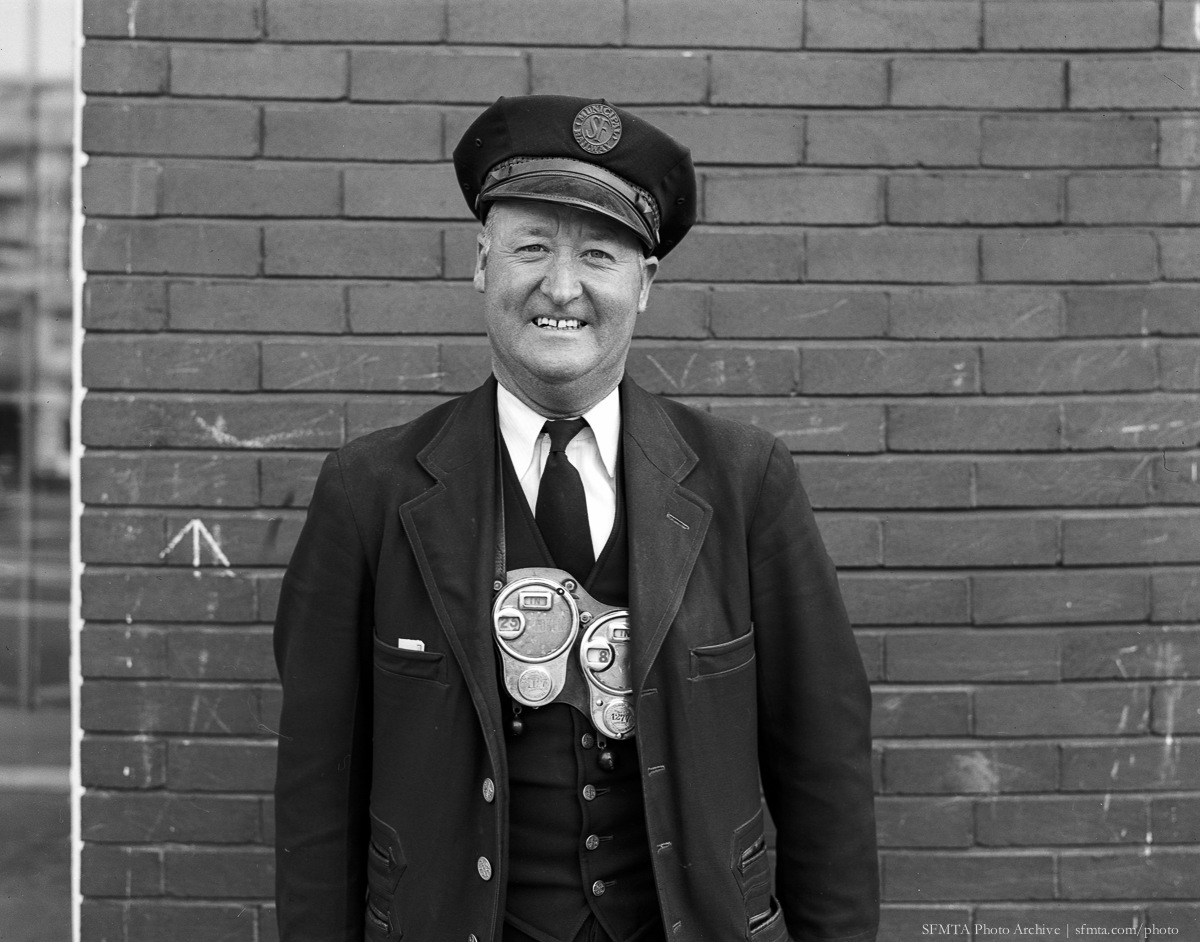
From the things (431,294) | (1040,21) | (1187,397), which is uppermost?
(1040,21)

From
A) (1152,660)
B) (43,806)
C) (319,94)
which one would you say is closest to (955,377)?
(1152,660)

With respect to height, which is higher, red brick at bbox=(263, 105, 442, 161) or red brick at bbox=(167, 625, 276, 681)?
red brick at bbox=(263, 105, 442, 161)

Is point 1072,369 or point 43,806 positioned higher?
point 1072,369

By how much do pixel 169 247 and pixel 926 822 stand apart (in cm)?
250

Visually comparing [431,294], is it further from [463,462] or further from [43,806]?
[43,806]

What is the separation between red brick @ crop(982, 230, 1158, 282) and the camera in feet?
10.0

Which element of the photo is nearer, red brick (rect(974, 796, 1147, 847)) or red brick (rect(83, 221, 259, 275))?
red brick (rect(83, 221, 259, 275))

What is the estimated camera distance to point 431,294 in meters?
3.03

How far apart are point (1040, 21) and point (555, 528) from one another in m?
2.02

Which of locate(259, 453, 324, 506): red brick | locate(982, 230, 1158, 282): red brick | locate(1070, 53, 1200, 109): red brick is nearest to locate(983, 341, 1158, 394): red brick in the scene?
locate(982, 230, 1158, 282): red brick

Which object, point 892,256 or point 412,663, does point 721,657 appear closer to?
point 412,663

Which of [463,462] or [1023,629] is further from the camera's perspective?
[1023,629]

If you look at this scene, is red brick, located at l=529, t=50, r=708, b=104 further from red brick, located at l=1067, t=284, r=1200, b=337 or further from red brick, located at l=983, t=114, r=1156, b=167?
red brick, located at l=1067, t=284, r=1200, b=337

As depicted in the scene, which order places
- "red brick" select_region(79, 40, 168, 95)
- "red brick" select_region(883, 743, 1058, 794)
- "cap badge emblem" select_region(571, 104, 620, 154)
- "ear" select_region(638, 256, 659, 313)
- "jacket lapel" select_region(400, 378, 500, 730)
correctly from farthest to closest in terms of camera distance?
1. "red brick" select_region(883, 743, 1058, 794)
2. "red brick" select_region(79, 40, 168, 95)
3. "ear" select_region(638, 256, 659, 313)
4. "cap badge emblem" select_region(571, 104, 620, 154)
5. "jacket lapel" select_region(400, 378, 500, 730)
